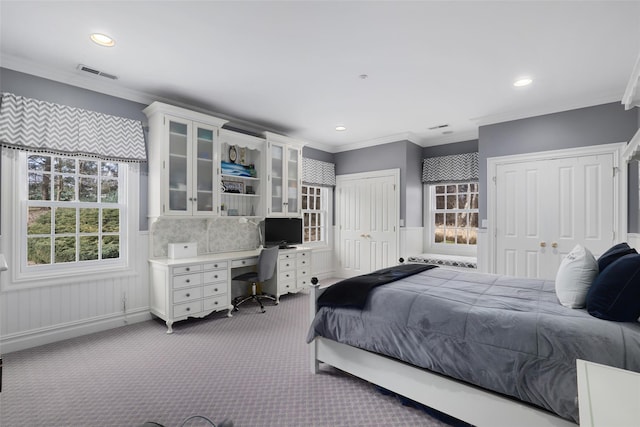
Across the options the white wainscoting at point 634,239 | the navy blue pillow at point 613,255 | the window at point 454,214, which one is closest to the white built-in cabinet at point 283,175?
the window at point 454,214

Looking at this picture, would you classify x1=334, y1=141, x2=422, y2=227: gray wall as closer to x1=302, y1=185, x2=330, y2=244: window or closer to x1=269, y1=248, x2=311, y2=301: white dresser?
x1=302, y1=185, x2=330, y2=244: window

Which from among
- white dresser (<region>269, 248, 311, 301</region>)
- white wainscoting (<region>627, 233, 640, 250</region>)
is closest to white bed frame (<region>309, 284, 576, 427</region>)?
white dresser (<region>269, 248, 311, 301</region>)

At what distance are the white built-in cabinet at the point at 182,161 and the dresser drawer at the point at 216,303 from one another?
106 cm

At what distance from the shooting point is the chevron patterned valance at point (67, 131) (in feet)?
9.14

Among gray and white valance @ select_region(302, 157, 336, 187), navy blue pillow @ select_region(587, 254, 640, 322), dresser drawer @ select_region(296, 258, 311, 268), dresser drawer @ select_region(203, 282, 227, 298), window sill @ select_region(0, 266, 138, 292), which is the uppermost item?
gray and white valance @ select_region(302, 157, 336, 187)

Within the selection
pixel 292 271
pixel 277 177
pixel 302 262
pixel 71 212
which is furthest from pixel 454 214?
pixel 71 212

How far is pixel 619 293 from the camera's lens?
5.24 ft

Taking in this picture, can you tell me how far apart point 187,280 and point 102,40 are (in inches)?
93.6

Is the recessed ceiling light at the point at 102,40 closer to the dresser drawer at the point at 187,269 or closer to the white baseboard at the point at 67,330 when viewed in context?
the dresser drawer at the point at 187,269

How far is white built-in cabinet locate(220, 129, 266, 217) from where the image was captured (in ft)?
14.1

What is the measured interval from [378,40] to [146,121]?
283cm

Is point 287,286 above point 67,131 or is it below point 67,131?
below

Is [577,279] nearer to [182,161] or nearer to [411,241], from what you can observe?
[411,241]

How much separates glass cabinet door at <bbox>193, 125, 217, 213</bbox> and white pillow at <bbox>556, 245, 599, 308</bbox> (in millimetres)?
3575
